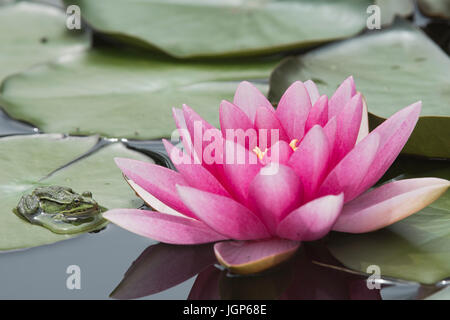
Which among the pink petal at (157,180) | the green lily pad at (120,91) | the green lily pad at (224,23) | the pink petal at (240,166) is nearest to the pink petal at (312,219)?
the pink petal at (240,166)

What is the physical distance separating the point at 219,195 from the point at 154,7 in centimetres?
166

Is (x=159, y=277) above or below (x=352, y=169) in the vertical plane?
below

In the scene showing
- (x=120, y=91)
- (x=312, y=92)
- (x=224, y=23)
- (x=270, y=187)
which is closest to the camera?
(x=270, y=187)

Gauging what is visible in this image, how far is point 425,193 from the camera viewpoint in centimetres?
119

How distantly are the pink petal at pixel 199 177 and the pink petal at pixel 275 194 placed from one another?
75mm

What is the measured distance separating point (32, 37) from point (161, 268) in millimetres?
1800

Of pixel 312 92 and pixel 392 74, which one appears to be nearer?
pixel 312 92

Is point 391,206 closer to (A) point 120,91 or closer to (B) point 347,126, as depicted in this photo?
(B) point 347,126

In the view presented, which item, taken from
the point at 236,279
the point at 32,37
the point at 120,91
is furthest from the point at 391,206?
the point at 32,37

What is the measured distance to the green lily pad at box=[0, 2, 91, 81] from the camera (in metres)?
2.50

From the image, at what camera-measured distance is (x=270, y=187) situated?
1142 mm

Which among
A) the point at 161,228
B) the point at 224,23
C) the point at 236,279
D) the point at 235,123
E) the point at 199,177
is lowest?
the point at 236,279

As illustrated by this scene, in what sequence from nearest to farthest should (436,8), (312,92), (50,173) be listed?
1. (312,92)
2. (50,173)
3. (436,8)
